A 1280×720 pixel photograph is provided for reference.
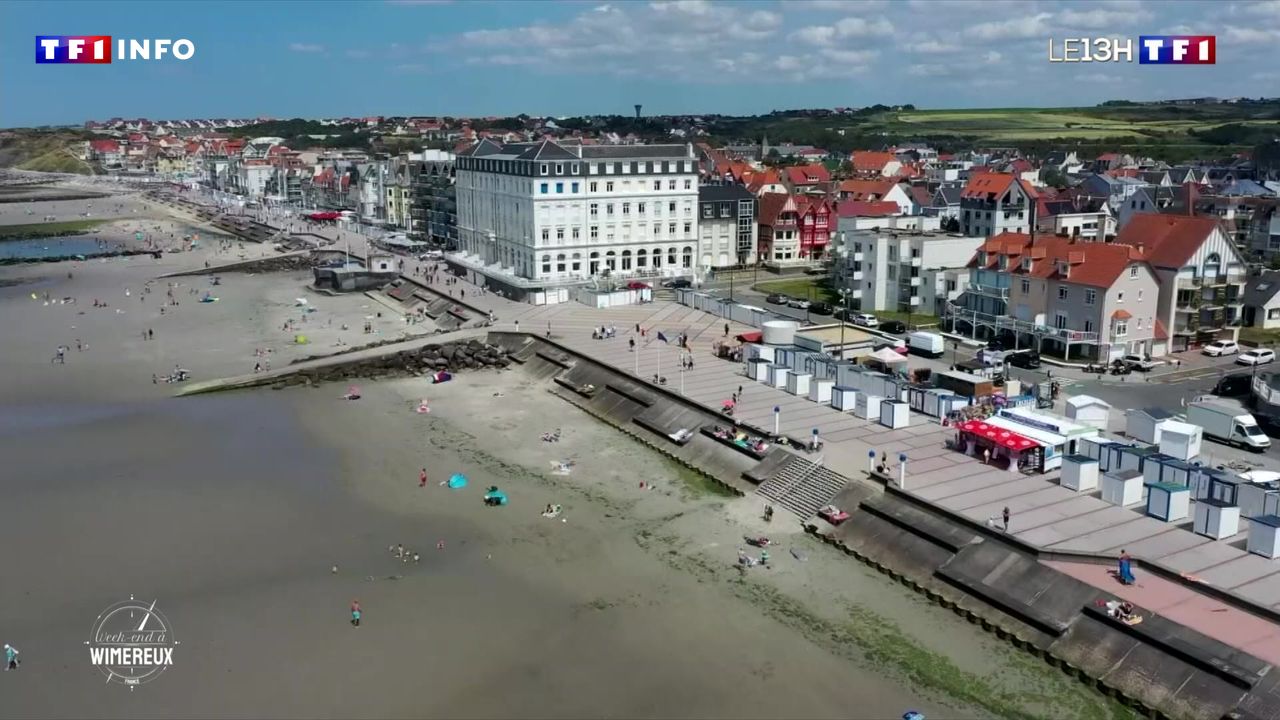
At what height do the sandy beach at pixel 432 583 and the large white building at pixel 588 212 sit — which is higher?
the large white building at pixel 588 212

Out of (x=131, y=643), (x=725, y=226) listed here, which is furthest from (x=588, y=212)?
(x=131, y=643)

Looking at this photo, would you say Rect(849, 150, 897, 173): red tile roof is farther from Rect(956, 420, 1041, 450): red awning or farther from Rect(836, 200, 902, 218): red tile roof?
Rect(956, 420, 1041, 450): red awning

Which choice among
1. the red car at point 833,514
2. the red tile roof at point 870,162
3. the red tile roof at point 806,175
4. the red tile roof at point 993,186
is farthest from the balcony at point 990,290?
the red tile roof at point 870,162

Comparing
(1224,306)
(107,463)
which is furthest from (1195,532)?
(107,463)

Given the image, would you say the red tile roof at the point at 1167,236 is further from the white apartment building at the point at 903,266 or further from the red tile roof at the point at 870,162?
the red tile roof at the point at 870,162

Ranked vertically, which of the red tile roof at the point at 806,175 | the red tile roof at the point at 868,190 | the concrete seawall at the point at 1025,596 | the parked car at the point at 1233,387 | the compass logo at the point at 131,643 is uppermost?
the red tile roof at the point at 806,175

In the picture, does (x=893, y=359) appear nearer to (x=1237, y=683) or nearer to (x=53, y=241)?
(x=1237, y=683)
